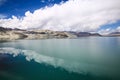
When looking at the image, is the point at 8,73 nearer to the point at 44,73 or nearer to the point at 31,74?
the point at 31,74

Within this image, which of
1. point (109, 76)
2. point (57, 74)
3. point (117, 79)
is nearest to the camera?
point (117, 79)

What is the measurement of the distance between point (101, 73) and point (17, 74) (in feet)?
44.3

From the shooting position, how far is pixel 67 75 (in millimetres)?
20266

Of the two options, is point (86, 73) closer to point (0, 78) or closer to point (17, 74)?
point (17, 74)

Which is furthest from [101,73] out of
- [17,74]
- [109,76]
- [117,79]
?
[17,74]

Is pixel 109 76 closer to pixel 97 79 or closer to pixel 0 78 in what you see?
pixel 97 79

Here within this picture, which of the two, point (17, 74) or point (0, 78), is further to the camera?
point (17, 74)

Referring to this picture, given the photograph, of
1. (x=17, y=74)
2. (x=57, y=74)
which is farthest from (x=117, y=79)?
(x=17, y=74)

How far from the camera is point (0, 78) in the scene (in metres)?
19.5

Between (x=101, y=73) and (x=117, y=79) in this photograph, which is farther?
(x=101, y=73)

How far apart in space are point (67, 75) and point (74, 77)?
1.34 meters

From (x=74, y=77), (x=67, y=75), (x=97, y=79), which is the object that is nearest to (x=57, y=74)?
(x=67, y=75)

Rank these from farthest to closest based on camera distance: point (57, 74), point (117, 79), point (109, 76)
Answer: point (57, 74) → point (109, 76) → point (117, 79)

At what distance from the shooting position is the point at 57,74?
68.2 ft
